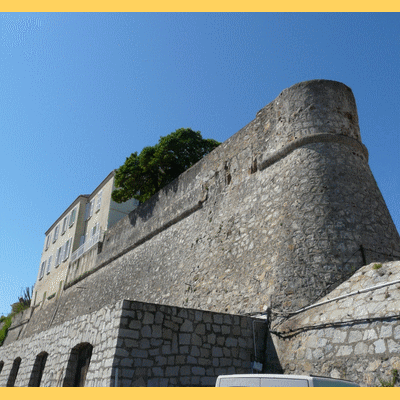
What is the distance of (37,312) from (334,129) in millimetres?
24232

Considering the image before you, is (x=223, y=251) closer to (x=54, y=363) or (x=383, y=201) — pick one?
(x=383, y=201)

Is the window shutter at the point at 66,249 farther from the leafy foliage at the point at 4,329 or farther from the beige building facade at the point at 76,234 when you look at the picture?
the leafy foliage at the point at 4,329

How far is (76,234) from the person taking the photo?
2688 centimetres

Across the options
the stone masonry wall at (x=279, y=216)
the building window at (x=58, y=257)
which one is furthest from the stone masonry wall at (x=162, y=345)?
the building window at (x=58, y=257)

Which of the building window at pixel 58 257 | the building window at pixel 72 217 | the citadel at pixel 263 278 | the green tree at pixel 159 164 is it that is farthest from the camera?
the building window at pixel 72 217

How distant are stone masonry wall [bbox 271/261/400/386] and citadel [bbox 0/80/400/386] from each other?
2 cm

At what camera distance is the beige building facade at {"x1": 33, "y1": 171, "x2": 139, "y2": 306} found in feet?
78.6

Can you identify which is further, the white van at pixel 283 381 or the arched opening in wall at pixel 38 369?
the arched opening in wall at pixel 38 369

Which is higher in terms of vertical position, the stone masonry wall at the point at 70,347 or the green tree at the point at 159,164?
the green tree at the point at 159,164

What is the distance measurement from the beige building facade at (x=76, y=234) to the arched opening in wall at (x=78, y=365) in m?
13.1

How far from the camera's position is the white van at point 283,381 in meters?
3.95

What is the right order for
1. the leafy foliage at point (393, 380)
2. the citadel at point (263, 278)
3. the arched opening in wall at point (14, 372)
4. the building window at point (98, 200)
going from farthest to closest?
1. the building window at point (98, 200)
2. the arched opening in wall at point (14, 372)
3. the citadel at point (263, 278)
4. the leafy foliage at point (393, 380)

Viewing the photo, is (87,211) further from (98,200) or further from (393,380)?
(393,380)

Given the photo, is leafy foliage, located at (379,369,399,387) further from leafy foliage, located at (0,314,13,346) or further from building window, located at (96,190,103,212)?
leafy foliage, located at (0,314,13,346)
